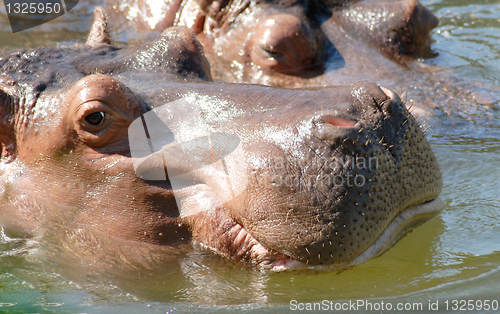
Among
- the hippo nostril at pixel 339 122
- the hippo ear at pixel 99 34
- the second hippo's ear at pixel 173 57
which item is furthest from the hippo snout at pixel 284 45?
the hippo nostril at pixel 339 122

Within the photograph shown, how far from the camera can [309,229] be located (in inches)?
108

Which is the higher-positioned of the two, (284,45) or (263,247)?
(284,45)

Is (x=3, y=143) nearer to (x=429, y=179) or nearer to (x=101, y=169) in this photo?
(x=101, y=169)

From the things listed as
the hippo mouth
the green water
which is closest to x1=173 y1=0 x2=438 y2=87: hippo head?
the green water

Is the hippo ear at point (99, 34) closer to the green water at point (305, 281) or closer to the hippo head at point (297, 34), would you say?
the hippo head at point (297, 34)

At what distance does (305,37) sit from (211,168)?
3.08 m

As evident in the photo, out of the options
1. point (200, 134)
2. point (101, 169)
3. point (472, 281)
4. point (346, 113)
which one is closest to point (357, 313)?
point (472, 281)

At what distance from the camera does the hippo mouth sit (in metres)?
2.89

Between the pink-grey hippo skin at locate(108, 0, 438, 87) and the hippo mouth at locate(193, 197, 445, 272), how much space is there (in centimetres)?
282

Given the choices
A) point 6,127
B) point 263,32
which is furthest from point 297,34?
point 6,127

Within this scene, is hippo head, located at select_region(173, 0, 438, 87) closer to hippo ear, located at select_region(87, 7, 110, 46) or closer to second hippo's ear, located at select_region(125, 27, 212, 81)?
hippo ear, located at select_region(87, 7, 110, 46)

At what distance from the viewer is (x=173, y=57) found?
366 cm

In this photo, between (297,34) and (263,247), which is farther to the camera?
(297,34)

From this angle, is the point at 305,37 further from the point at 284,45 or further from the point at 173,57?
the point at 173,57
